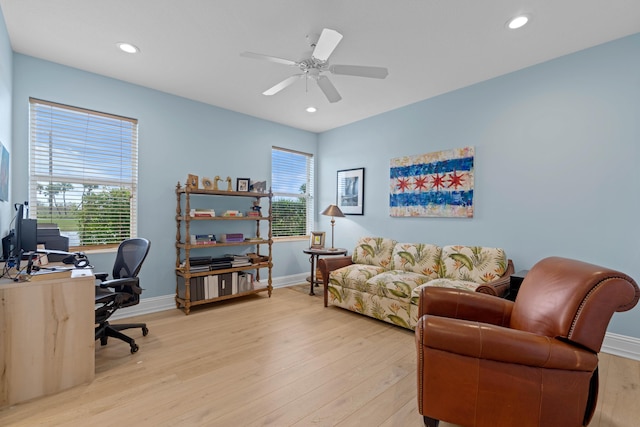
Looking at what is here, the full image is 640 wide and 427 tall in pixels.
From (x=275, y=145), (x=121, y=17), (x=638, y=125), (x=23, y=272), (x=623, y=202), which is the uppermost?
(x=121, y=17)

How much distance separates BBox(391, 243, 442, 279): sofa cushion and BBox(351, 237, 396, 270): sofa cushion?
9 centimetres

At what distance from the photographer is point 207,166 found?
3.90m

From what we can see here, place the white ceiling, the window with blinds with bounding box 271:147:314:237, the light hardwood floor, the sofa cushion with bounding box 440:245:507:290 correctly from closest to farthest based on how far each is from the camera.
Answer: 1. the light hardwood floor
2. the white ceiling
3. the sofa cushion with bounding box 440:245:507:290
4. the window with blinds with bounding box 271:147:314:237

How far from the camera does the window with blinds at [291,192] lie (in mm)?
4707

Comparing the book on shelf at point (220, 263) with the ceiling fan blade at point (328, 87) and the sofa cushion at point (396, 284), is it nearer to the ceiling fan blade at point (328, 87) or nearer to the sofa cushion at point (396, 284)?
the sofa cushion at point (396, 284)

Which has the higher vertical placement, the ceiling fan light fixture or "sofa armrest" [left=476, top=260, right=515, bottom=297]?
the ceiling fan light fixture

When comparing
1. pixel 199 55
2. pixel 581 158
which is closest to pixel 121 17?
pixel 199 55

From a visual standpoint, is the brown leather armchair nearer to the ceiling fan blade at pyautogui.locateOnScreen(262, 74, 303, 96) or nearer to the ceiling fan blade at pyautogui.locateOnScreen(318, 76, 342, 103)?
the ceiling fan blade at pyautogui.locateOnScreen(318, 76, 342, 103)

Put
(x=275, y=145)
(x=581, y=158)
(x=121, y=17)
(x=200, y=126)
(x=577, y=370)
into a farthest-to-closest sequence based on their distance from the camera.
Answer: (x=275, y=145)
(x=200, y=126)
(x=581, y=158)
(x=121, y=17)
(x=577, y=370)

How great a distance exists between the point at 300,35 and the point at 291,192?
2794 millimetres

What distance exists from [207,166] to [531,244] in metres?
3.92

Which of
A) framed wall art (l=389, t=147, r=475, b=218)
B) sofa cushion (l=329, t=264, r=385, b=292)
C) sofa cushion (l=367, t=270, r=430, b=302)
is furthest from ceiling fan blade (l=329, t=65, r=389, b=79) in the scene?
sofa cushion (l=329, t=264, r=385, b=292)

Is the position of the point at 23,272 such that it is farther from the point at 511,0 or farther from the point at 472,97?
the point at 472,97

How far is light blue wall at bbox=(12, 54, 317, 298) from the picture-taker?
2740 millimetres
